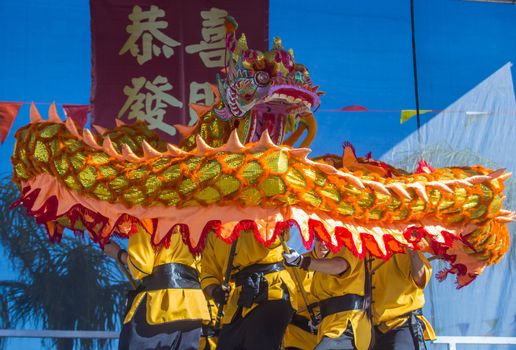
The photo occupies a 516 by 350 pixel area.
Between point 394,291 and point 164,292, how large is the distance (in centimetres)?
112

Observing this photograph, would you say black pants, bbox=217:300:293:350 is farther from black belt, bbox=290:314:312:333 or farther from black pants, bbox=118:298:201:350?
black belt, bbox=290:314:312:333

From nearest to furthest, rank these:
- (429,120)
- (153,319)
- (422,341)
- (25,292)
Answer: (153,319) < (422,341) < (25,292) < (429,120)

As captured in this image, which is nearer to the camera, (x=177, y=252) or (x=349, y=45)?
(x=177, y=252)

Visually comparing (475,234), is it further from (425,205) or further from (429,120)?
(429,120)

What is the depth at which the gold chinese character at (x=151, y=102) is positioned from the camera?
4953 millimetres

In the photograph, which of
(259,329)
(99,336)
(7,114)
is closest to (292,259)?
(259,329)

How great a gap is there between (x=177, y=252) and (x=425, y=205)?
1.04m

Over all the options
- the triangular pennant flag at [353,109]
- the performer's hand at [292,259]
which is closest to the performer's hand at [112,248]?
the performer's hand at [292,259]

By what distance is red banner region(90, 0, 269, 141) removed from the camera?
4.95m

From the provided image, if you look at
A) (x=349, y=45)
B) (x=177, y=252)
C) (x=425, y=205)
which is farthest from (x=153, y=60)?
(x=425, y=205)

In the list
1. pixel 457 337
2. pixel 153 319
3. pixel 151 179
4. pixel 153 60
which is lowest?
pixel 457 337

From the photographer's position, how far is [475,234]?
Answer: 12.6 ft

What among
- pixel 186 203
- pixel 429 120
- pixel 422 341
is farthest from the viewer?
pixel 429 120

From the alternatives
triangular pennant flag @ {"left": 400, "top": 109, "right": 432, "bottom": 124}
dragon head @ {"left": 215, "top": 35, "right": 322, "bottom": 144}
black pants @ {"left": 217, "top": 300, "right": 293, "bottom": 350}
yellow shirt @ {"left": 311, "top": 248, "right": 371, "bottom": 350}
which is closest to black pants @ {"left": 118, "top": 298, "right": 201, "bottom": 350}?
black pants @ {"left": 217, "top": 300, "right": 293, "bottom": 350}
